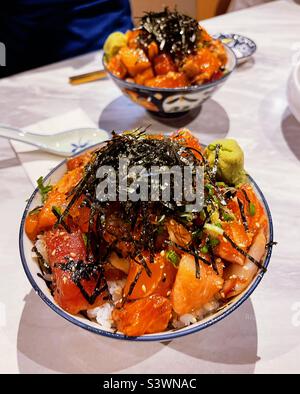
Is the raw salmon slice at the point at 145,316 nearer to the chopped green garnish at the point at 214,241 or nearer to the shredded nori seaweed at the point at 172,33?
the chopped green garnish at the point at 214,241

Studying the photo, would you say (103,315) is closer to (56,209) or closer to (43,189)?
(56,209)

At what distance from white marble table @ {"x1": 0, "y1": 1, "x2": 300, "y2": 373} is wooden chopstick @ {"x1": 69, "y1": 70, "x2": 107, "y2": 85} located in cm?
4

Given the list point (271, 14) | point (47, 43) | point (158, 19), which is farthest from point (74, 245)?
point (271, 14)

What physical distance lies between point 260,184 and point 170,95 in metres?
0.47

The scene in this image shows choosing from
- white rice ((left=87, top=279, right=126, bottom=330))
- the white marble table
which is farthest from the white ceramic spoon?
white rice ((left=87, top=279, right=126, bottom=330))

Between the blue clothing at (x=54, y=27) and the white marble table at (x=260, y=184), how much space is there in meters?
0.44

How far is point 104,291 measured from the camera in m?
0.92

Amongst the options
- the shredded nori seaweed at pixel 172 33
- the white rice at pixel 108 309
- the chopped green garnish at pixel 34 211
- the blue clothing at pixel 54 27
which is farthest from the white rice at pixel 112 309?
the blue clothing at pixel 54 27

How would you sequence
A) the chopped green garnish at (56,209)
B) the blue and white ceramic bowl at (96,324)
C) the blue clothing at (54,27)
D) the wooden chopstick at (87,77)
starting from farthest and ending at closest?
the blue clothing at (54,27) → the wooden chopstick at (87,77) → the chopped green garnish at (56,209) → the blue and white ceramic bowl at (96,324)

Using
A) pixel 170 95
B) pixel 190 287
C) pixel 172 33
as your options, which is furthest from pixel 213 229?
pixel 172 33

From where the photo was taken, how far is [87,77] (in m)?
1.98

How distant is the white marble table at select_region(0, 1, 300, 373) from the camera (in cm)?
100

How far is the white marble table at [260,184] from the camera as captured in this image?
999 mm

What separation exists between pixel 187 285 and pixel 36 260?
0.38 metres
